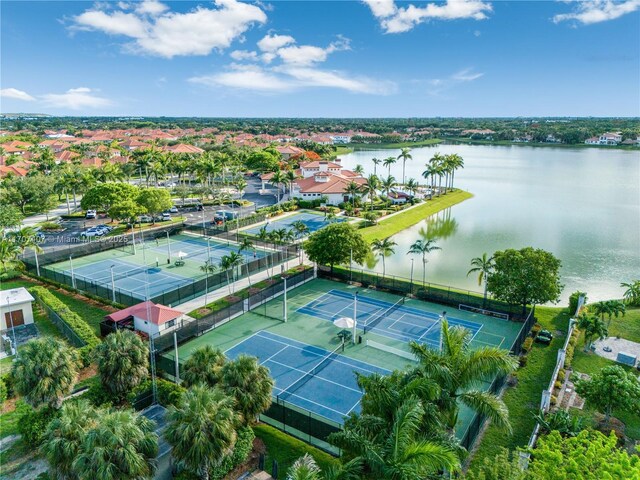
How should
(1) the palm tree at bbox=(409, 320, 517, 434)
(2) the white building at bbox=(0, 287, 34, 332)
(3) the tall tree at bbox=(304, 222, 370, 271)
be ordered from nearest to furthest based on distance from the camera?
(1) the palm tree at bbox=(409, 320, 517, 434), (2) the white building at bbox=(0, 287, 34, 332), (3) the tall tree at bbox=(304, 222, 370, 271)

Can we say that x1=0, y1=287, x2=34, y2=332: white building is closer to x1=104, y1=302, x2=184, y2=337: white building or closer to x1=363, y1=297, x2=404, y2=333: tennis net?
x1=104, y1=302, x2=184, y2=337: white building

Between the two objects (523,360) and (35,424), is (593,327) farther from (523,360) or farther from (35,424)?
(35,424)

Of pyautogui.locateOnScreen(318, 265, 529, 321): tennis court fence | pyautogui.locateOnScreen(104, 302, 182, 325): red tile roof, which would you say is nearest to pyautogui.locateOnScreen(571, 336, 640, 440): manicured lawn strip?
pyautogui.locateOnScreen(318, 265, 529, 321): tennis court fence

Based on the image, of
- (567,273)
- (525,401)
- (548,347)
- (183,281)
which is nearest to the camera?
(525,401)

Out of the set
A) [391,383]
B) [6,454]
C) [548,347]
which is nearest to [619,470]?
[391,383]

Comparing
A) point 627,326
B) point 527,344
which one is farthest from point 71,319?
point 627,326

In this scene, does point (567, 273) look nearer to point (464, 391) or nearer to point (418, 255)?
point (418, 255)
